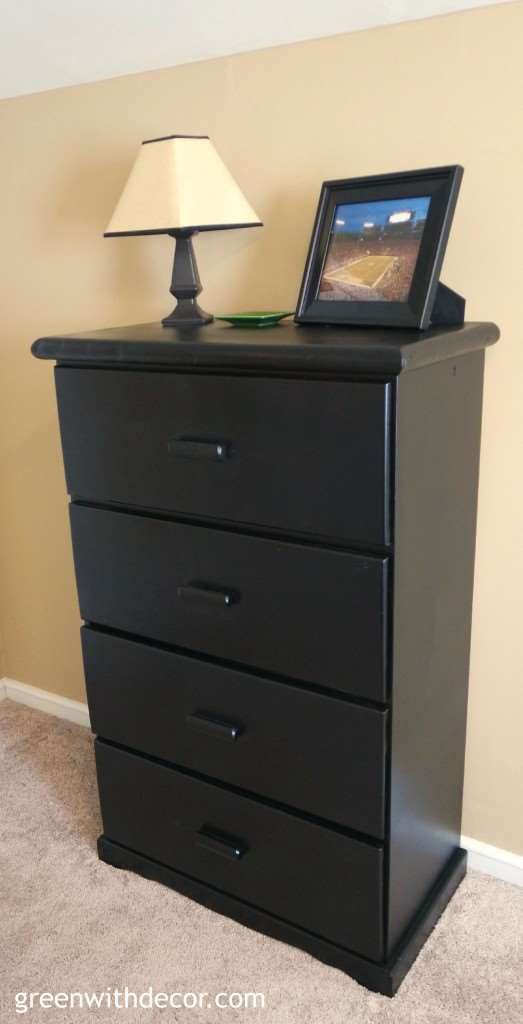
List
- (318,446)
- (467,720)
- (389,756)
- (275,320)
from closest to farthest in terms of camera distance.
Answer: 1. (318,446)
2. (389,756)
3. (275,320)
4. (467,720)

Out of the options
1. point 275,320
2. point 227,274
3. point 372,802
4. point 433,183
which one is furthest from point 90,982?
point 433,183

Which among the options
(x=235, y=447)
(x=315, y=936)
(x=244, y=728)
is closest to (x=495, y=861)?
(x=315, y=936)

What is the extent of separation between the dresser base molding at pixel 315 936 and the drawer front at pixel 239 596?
494mm

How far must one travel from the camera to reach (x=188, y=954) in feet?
4.75

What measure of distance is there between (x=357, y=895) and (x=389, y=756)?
0.87 feet

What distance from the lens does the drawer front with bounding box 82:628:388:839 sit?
125cm

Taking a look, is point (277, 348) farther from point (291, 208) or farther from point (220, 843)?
point (220, 843)

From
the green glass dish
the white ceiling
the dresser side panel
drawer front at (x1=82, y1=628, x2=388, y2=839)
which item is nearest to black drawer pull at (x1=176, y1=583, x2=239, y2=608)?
drawer front at (x1=82, y1=628, x2=388, y2=839)

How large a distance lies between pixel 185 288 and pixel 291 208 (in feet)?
0.79

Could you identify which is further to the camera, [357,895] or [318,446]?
[357,895]

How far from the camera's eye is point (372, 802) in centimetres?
125

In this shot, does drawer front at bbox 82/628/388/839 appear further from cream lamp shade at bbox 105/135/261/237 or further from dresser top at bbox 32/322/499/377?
cream lamp shade at bbox 105/135/261/237

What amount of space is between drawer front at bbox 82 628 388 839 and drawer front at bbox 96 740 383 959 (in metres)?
0.04

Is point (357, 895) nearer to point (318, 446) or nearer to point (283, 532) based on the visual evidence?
point (283, 532)
